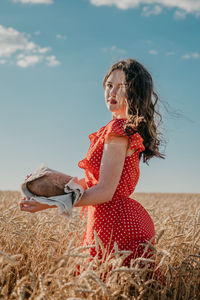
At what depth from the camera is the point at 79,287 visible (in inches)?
68.4

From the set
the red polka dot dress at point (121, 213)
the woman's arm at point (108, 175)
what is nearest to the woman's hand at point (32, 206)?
the woman's arm at point (108, 175)

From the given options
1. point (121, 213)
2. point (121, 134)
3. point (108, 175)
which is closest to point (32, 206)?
point (108, 175)

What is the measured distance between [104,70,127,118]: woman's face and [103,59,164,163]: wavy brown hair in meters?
0.04

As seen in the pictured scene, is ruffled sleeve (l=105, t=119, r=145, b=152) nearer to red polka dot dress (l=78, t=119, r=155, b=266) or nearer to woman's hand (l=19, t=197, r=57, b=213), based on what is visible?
red polka dot dress (l=78, t=119, r=155, b=266)

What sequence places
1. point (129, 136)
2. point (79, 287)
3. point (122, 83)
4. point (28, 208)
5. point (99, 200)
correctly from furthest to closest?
point (122, 83)
point (129, 136)
point (99, 200)
point (28, 208)
point (79, 287)

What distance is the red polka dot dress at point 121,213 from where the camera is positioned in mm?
2271

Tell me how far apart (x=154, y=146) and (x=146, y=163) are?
16cm

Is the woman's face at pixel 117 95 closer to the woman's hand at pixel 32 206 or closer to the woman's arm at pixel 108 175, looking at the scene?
the woman's arm at pixel 108 175

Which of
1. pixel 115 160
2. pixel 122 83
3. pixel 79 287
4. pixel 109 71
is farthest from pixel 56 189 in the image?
pixel 109 71

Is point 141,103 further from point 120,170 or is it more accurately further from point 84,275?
point 84,275

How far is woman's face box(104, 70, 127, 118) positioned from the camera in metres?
2.63

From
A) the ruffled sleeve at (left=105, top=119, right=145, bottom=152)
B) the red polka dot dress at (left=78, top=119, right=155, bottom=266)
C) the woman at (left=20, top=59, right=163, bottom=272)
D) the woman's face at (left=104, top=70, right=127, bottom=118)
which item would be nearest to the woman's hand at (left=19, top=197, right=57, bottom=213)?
the woman at (left=20, top=59, right=163, bottom=272)

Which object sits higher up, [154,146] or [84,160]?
[154,146]

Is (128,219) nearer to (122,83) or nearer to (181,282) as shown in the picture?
(181,282)
